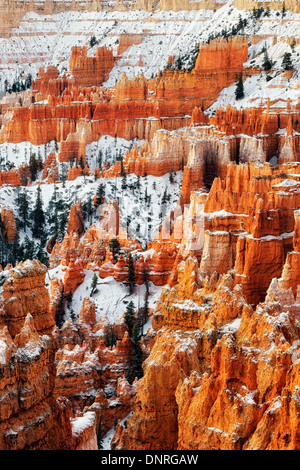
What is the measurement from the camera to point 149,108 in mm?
104938

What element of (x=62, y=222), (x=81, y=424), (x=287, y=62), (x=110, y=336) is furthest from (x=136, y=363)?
(x=287, y=62)

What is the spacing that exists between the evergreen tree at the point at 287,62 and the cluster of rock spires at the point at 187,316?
10118 millimetres

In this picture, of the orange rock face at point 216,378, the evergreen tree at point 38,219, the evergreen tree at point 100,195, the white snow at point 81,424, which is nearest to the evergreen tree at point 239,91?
the evergreen tree at point 100,195

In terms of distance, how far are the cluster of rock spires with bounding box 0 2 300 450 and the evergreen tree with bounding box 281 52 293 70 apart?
33.2 ft

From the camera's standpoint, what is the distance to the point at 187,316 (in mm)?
36781

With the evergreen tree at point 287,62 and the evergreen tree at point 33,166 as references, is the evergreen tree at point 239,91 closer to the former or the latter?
the evergreen tree at point 287,62

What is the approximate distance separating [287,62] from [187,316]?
6826 centimetres

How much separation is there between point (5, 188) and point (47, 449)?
6760 cm

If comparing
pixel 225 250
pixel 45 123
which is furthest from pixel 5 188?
pixel 225 250

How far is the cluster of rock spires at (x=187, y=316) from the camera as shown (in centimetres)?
2453

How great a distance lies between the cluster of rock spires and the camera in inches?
966

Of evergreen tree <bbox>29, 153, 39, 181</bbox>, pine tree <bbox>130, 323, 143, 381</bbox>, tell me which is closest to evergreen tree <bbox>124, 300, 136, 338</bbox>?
pine tree <bbox>130, 323, 143, 381</bbox>

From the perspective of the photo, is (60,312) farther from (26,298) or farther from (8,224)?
(8,224)

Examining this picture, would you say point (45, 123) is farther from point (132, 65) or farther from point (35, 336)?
point (35, 336)
